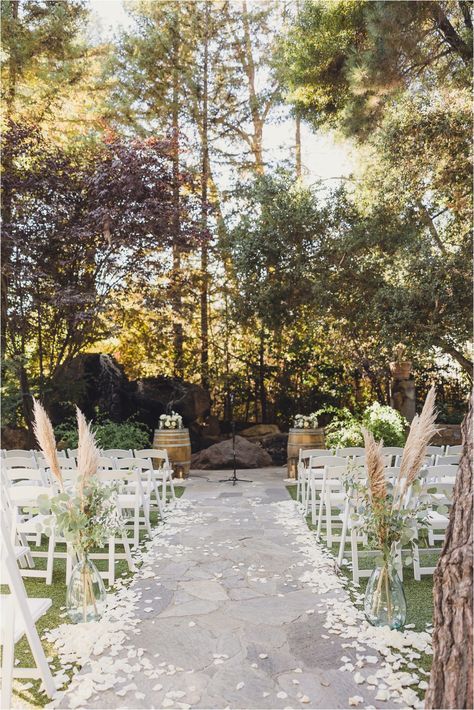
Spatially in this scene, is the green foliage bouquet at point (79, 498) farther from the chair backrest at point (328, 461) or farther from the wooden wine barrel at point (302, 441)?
the wooden wine barrel at point (302, 441)

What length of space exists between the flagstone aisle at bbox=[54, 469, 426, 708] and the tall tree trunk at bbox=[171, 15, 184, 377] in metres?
6.21

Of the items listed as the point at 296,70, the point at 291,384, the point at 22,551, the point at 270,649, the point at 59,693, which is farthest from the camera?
the point at 291,384

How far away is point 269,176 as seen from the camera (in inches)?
464

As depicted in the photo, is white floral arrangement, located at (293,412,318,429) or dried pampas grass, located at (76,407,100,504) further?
white floral arrangement, located at (293,412,318,429)

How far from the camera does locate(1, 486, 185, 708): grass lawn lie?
2.66 metres

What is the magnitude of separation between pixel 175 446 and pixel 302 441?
7.00ft

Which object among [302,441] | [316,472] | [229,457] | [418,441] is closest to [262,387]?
[229,457]

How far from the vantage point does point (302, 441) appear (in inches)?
367

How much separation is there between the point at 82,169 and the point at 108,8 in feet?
21.8

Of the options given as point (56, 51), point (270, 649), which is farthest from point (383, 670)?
point (56, 51)

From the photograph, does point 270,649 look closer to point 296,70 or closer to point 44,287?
point 44,287

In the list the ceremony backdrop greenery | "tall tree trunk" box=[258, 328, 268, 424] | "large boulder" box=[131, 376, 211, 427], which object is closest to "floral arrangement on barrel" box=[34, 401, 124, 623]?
the ceremony backdrop greenery

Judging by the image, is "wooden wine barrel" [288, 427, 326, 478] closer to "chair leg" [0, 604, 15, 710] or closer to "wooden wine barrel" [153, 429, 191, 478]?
"wooden wine barrel" [153, 429, 191, 478]

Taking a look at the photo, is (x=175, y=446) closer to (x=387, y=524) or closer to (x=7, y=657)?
(x=387, y=524)
